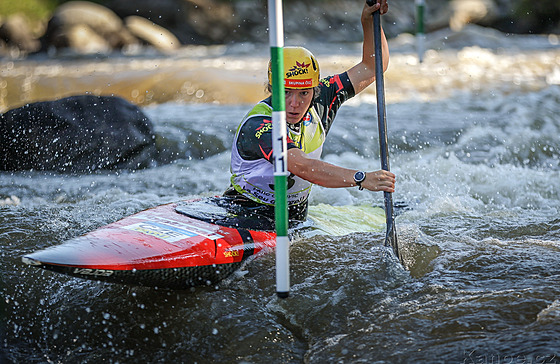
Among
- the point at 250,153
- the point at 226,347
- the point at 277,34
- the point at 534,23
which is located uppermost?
the point at 534,23

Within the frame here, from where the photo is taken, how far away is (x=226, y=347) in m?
2.83

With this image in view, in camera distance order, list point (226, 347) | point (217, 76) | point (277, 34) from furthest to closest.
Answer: point (217, 76), point (226, 347), point (277, 34)

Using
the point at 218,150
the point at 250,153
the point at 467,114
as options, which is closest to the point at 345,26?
the point at 467,114

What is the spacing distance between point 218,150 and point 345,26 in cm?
1572

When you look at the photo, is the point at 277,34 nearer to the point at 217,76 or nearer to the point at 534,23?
the point at 217,76

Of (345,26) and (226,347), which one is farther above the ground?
(345,26)

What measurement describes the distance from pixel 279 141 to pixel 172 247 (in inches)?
35.5

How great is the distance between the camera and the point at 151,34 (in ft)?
55.6

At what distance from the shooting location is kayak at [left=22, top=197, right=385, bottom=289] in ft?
9.34

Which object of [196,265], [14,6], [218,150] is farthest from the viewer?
[14,6]

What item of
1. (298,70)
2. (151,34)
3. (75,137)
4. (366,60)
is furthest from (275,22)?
(151,34)

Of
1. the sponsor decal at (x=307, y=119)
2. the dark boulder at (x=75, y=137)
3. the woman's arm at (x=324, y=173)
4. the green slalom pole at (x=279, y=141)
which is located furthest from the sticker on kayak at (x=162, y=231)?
the dark boulder at (x=75, y=137)

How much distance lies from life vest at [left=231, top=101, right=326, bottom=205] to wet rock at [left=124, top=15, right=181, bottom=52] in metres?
13.1

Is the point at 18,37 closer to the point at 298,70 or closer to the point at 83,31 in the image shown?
the point at 83,31
